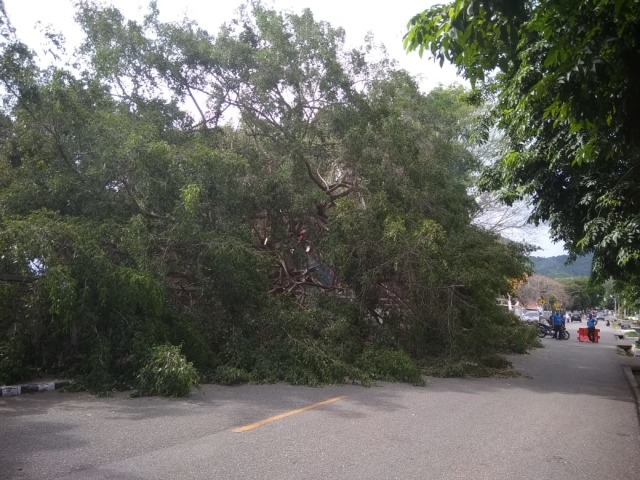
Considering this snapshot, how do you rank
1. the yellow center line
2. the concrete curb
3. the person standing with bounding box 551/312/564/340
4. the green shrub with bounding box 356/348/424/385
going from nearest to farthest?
the yellow center line
the concrete curb
the green shrub with bounding box 356/348/424/385
the person standing with bounding box 551/312/564/340

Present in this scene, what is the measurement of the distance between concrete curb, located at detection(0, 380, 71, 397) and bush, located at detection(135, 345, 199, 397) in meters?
1.50

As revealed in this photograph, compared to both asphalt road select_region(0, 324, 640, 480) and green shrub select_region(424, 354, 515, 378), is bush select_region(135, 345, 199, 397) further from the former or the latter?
green shrub select_region(424, 354, 515, 378)

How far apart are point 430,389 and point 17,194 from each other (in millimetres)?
9577

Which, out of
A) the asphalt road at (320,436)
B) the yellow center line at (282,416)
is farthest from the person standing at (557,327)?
the yellow center line at (282,416)

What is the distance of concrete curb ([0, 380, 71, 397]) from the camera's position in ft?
29.4

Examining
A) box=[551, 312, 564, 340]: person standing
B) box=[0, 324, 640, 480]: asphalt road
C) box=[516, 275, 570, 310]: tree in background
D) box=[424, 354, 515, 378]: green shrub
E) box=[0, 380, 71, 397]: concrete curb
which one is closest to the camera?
box=[0, 324, 640, 480]: asphalt road

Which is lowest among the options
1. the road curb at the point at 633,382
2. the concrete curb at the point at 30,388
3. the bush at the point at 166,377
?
the road curb at the point at 633,382

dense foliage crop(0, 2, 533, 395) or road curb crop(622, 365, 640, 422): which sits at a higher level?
dense foliage crop(0, 2, 533, 395)

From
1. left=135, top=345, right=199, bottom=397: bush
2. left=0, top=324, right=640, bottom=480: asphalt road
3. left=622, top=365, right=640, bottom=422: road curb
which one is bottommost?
left=622, top=365, right=640, bottom=422: road curb

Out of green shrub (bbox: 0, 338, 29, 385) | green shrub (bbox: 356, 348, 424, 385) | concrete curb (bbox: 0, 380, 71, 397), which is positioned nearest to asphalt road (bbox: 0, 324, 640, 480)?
concrete curb (bbox: 0, 380, 71, 397)

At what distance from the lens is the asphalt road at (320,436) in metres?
5.67

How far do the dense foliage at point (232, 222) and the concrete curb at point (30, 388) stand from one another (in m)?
0.33

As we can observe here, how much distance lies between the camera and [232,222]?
13031 mm

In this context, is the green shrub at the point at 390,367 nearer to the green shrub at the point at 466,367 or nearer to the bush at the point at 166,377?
the green shrub at the point at 466,367
